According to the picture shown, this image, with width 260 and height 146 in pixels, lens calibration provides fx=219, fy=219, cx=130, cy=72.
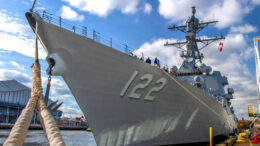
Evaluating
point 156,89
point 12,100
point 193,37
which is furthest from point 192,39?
point 12,100

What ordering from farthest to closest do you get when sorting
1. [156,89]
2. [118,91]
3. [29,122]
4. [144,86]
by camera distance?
[156,89], [144,86], [118,91], [29,122]

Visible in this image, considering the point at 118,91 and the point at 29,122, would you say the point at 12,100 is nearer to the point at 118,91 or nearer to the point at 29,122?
the point at 118,91

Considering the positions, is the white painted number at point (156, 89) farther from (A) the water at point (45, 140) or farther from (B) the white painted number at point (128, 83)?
(A) the water at point (45, 140)

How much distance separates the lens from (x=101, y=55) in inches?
254

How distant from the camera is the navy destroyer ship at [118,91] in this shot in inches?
231

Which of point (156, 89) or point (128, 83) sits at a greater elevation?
point (128, 83)

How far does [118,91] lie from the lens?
660cm

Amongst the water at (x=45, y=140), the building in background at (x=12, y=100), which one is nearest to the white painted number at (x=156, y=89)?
the water at (x=45, y=140)

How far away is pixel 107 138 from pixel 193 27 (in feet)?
44.7

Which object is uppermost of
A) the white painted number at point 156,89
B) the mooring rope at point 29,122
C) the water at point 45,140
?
the white painted number at point 156,89

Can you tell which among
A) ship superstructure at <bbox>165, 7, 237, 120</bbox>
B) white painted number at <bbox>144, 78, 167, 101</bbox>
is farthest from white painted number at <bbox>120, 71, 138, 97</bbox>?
ship superstructure at <bbox>165, 7, 237, 120</bbox>

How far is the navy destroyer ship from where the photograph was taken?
5.88 metres

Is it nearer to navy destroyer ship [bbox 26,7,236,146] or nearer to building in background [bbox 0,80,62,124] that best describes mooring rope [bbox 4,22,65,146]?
navy destroyer ship [bbox 26,7,236,146]

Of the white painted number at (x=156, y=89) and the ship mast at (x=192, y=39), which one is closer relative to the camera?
the white painted number at (x=156, y=89)
